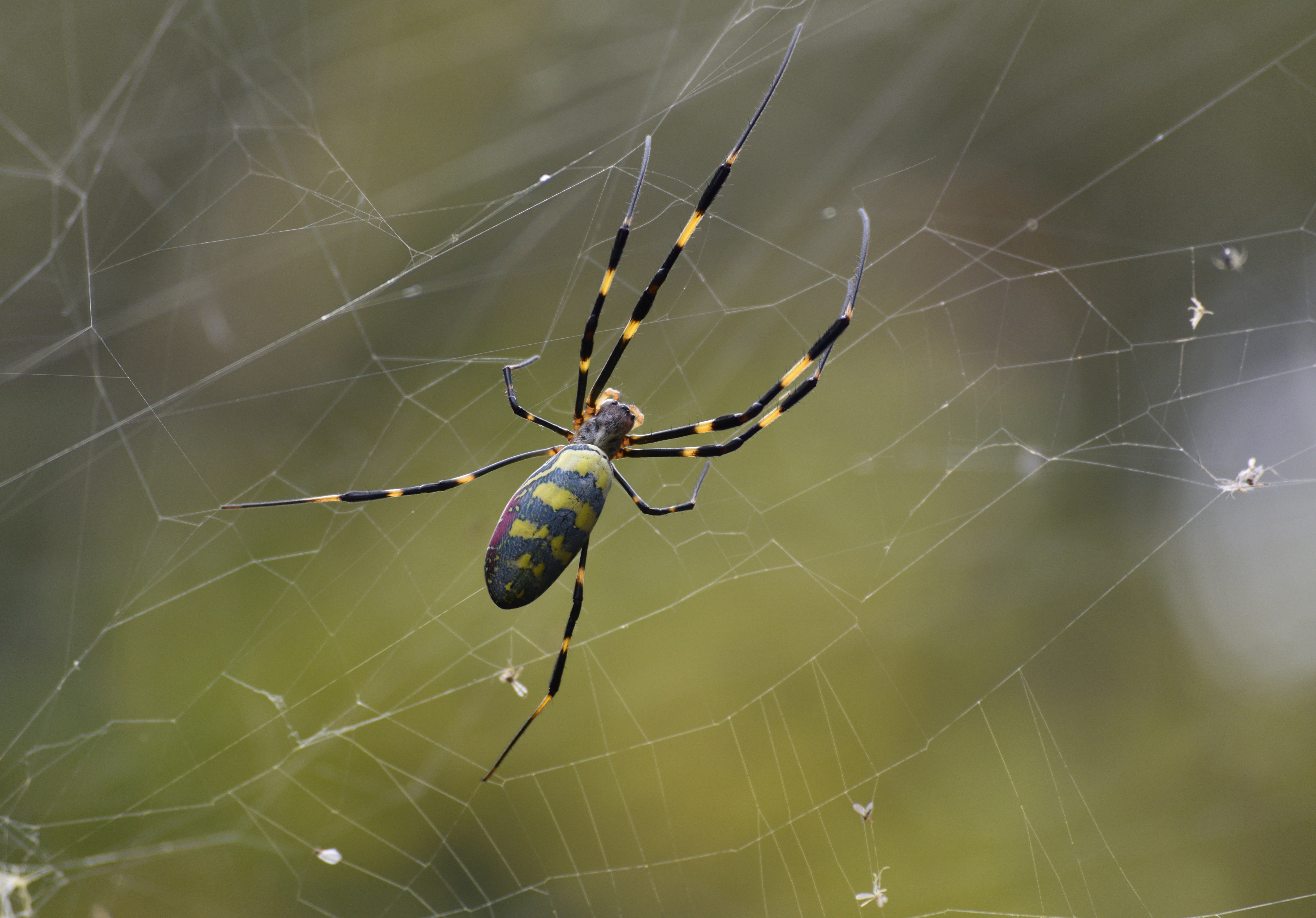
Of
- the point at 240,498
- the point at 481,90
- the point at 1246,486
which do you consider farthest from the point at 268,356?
the point at 1246,486

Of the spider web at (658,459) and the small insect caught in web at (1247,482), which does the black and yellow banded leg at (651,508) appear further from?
the small insect caught in web at (1247,482)

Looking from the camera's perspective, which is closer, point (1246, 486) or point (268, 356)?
point (1246, 486)

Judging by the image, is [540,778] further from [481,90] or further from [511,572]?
[481,90]

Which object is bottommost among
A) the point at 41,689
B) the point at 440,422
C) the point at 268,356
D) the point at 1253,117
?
the point at 41,689

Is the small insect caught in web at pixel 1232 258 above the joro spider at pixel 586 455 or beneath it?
above

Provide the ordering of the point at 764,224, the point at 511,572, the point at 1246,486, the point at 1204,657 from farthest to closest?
the point at 1204,657, the point at 764,224, the point at 1246,486, the point at 511,572

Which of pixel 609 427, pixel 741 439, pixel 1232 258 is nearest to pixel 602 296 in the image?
pixel 609 427

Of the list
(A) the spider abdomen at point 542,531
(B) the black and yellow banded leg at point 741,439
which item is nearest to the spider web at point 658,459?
(B) the black and yellow banded leg at point 741,439

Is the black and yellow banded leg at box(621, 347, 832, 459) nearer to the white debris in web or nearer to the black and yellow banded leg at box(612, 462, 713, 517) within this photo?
the black and yellow banded leg at box(612, 462, 713, 517)
